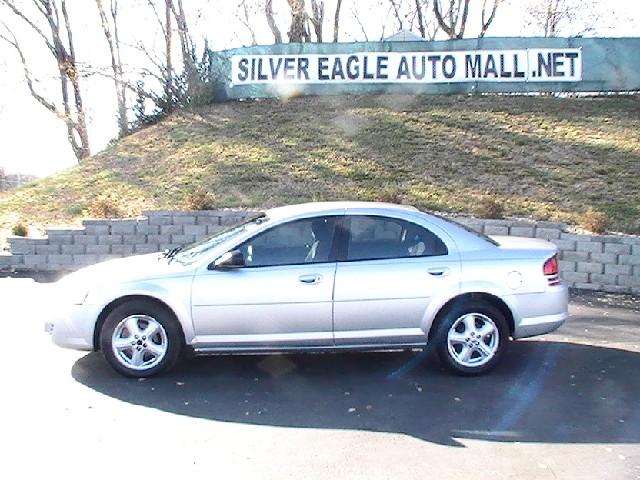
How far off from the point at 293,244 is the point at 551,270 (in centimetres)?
229

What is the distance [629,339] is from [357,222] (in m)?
3.39

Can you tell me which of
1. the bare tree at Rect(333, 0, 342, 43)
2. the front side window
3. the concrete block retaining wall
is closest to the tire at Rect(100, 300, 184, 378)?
the front side window

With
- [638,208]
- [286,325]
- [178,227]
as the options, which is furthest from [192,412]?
[638,208]

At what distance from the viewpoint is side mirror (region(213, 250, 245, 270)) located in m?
5.60

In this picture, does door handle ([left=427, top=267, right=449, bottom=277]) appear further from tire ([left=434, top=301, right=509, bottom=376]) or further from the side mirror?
the side mirror

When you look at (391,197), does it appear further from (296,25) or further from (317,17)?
(317,17)

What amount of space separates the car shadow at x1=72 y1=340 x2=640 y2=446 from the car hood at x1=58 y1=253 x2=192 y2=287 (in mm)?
796

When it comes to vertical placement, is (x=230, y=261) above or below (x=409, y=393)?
above

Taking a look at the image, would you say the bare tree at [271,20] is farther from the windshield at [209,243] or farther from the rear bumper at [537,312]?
the rear bumper at [537,312]

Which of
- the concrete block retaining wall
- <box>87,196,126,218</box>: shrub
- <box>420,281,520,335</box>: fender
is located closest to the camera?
<box>420,281,520,335</box>: fender

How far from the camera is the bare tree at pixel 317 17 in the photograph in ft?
95.4

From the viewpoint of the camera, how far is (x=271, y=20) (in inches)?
967

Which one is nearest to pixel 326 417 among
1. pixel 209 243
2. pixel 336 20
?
pixel 209 243

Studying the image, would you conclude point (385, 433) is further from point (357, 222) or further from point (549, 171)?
point (549, 171)
